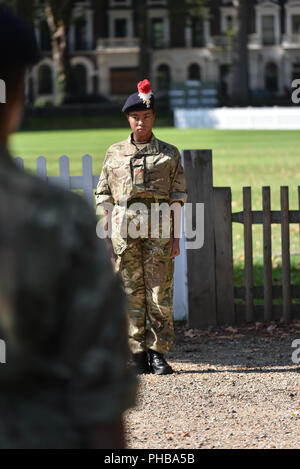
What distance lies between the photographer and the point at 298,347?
7.18 m

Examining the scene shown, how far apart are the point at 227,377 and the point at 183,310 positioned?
1.73 meters

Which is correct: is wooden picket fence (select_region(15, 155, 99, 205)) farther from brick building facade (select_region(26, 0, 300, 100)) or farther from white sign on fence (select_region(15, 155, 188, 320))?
brick building facade (select_region(26, 0, 300, 100))

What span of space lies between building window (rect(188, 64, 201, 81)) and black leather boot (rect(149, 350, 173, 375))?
266 ft

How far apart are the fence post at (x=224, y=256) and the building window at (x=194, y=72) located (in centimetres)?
7969

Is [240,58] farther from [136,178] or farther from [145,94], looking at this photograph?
[136,178]

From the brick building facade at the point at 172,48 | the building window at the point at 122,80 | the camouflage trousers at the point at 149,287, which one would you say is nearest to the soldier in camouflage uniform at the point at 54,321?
the camouflage trousers at the point at 149,287

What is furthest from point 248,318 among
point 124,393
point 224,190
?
point 124,393

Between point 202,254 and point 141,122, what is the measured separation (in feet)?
5.96

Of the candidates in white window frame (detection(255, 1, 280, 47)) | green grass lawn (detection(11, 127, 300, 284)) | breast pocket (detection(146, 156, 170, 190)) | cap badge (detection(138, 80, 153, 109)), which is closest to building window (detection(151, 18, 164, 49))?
white window frame (detection(255, 1, 280, 47))

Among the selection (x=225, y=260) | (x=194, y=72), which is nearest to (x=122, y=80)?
(x=194, y=72)

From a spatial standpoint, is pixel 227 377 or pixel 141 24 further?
pixel 141 24

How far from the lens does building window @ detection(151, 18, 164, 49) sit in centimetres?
8744

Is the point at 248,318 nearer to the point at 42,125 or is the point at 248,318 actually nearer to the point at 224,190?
the point at 224,190

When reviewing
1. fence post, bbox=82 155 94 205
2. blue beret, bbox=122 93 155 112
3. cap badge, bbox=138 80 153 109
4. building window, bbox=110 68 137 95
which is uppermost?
cap badge, bbox=138 80 153 109
